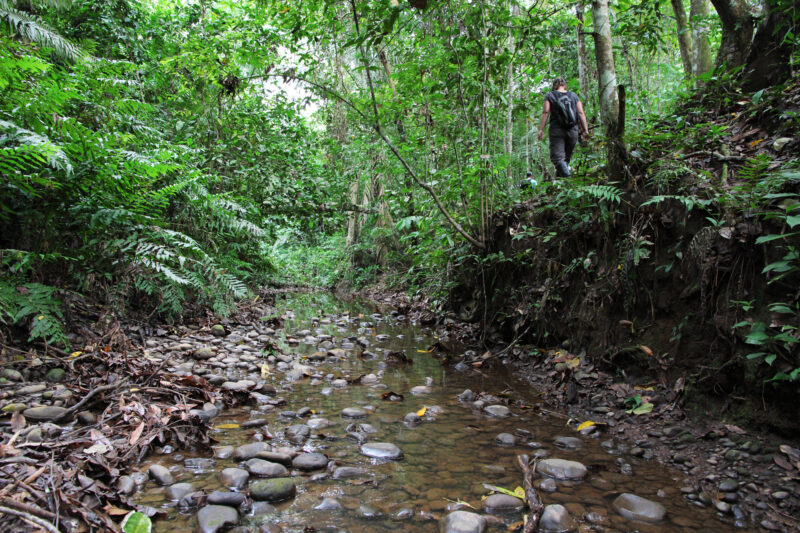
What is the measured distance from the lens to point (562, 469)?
2.30 meters

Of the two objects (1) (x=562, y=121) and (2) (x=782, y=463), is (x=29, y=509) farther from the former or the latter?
(1) (x=562, y=121)

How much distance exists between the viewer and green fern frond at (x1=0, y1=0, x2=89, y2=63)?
21.4ft

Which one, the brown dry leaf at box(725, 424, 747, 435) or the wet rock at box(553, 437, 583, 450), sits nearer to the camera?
the brown dry leaf at box(725, 424, 747, 435)

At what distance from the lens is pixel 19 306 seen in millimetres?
3062

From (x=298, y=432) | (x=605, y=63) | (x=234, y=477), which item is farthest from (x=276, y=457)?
(x=605, y=63)

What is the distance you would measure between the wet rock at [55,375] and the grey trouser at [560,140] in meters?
5.80

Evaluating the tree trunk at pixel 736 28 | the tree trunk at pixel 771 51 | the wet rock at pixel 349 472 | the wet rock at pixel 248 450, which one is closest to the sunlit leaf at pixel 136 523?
the wet rock at pixel 248 450

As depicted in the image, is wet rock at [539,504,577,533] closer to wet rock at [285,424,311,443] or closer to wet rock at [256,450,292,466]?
wet rock at [256,450,292,466]

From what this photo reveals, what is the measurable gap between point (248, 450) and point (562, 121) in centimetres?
549

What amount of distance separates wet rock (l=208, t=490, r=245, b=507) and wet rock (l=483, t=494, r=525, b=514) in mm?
1100

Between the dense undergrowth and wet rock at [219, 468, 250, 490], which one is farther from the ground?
the dense undergrowth

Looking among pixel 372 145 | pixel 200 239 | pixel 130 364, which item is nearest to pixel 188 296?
pixel 200 239

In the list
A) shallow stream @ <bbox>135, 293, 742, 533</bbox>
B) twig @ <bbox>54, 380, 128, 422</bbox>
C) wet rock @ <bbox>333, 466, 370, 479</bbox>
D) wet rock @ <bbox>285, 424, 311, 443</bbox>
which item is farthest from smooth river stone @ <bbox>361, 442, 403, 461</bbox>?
twig @ <bbox>54, 380, 128, 422</bbox>

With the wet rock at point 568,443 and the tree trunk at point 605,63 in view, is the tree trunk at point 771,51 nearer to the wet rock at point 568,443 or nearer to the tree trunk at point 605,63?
the tree trunk at point 605,63
